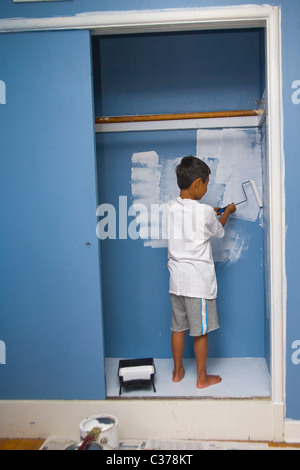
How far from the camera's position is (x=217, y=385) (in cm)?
189

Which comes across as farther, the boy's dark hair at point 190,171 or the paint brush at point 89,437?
the boy's dark hair at point 190,171

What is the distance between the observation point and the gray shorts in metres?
1.86

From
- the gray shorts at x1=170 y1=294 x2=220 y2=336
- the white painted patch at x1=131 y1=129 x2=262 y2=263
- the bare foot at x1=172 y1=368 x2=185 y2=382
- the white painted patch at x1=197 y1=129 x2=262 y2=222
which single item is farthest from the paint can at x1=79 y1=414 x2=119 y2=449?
the white painted patch at x1=197 y1=129 x2=262 y2=222

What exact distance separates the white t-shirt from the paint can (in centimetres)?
61

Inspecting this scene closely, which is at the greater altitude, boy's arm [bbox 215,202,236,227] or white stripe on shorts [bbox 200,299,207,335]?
boy's arm [bbox 215,202,236,227]

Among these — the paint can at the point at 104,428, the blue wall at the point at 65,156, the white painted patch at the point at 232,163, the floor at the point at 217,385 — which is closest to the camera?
the paint can at the point at 104,428

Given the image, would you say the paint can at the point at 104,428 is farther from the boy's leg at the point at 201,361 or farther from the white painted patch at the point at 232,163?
the white painted patch at the point at 232,163

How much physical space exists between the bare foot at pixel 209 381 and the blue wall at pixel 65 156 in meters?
0.33

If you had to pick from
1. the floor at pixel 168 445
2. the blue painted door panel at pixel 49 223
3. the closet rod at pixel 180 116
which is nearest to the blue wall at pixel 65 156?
the blue painted door panel at pixel 49 223

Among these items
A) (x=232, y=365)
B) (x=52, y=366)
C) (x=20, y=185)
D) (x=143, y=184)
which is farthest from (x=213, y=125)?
(x=52, y=366)

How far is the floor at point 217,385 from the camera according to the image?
1.82 meters

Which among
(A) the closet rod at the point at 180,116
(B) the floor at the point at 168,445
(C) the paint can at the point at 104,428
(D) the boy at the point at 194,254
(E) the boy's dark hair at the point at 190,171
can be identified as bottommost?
(B) the floor at the point at 168,445

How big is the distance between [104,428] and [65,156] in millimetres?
1109

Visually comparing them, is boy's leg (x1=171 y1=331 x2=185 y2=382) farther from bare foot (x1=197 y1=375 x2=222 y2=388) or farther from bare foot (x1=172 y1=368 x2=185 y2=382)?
bare foot (x1=197 y1=375 x2=222 y2=388)
